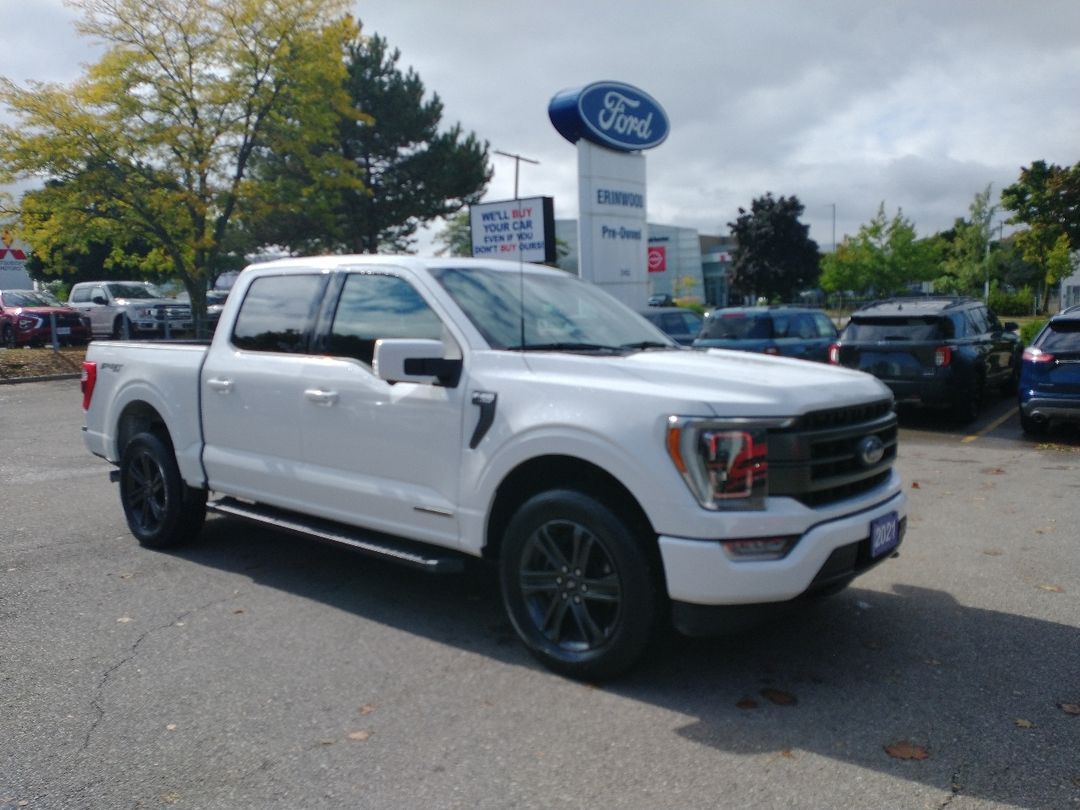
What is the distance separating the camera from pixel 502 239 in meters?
22.1

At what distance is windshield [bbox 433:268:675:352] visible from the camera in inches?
191

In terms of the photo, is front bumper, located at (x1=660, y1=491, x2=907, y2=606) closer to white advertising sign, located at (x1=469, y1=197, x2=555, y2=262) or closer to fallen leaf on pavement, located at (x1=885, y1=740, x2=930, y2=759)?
fallen leaf on pavement, located at (x1=885, y1=740, x2=930, y2=759)

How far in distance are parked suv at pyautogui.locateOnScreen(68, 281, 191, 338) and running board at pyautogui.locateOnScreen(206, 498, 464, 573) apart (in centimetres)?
2048

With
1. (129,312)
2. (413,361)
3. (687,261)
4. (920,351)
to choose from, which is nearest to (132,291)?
(129,312)

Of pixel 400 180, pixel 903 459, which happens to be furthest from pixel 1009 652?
pixel 400 180

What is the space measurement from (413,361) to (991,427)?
10.4 metres

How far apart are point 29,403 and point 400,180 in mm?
24871

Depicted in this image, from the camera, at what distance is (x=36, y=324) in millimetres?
24766

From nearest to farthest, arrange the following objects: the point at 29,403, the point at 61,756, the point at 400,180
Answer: the point at 61,756
the point at 29,403
the point at 400,180

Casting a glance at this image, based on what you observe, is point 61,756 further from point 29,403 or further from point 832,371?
point 29,403

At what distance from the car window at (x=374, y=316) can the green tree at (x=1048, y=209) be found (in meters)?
35.3

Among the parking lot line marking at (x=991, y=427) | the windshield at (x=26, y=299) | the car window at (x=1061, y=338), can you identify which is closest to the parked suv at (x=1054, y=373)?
the car window at (x=1061, y=338)

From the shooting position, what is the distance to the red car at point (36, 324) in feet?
81.0

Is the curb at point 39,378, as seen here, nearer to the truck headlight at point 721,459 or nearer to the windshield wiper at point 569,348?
the windshield wiper at point 569,348
